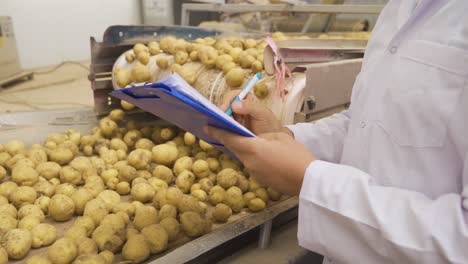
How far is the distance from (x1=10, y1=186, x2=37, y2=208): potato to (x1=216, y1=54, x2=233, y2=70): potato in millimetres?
821

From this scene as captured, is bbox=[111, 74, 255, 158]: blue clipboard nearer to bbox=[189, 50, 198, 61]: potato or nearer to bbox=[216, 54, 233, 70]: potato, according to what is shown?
bbox=[216, 54, 233, 70]: potato

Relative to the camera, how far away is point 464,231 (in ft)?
1.74

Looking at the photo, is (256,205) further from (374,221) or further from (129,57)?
(129,57)

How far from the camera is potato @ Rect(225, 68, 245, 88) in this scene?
141cm

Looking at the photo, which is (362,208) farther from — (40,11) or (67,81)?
(40,11)

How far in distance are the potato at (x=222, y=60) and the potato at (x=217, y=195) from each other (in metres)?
0.54

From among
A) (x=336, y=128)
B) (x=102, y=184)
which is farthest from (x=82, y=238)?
(x=336, y=128)

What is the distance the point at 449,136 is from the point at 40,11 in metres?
4.32

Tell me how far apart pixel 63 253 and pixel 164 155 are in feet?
1.98

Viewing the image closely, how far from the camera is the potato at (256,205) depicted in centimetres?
120

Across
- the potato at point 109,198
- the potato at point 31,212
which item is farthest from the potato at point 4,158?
the potato at point 109,198

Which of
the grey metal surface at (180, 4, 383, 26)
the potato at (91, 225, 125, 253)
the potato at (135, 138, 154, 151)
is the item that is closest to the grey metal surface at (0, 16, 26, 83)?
the grey metal surface at (180, 4, 383, 26)

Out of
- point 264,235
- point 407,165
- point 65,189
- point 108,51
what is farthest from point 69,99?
point 407,165

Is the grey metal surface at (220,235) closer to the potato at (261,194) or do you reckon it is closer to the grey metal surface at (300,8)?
the potato at (261,194)
